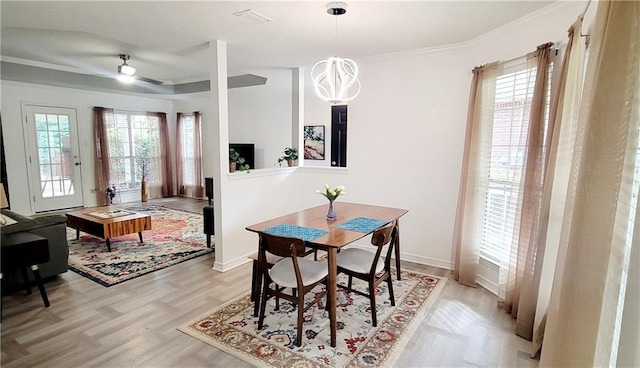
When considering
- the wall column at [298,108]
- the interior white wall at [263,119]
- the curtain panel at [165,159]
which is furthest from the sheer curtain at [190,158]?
the wall column at [298,108]

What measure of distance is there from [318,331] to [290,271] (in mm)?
508

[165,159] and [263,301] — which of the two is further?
[165,159]

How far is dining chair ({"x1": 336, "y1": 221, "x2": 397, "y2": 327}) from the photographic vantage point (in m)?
2.41

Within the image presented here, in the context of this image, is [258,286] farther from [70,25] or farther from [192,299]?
[70,25]

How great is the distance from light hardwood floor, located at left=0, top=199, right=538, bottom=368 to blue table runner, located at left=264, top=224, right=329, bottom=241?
0.89 metres

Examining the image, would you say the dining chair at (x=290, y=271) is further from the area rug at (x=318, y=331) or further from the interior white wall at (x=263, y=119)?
the interior white wall at (x=263, y=119)

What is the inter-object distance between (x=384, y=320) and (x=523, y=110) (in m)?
2.08

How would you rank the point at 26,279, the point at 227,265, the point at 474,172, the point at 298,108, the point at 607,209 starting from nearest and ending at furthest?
the point at 607,209 < the point at 26,279 < the point at 474,172 < the point at 227,265 < the point at 298,108

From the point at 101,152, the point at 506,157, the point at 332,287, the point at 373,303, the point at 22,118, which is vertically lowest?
the point at 373,303

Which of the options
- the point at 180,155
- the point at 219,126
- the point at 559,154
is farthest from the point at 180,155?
the point at 559,154

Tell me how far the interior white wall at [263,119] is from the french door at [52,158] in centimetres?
323

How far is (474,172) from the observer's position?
318cm

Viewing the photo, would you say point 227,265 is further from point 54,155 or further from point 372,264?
point 54,155

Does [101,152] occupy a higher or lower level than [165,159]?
higher
